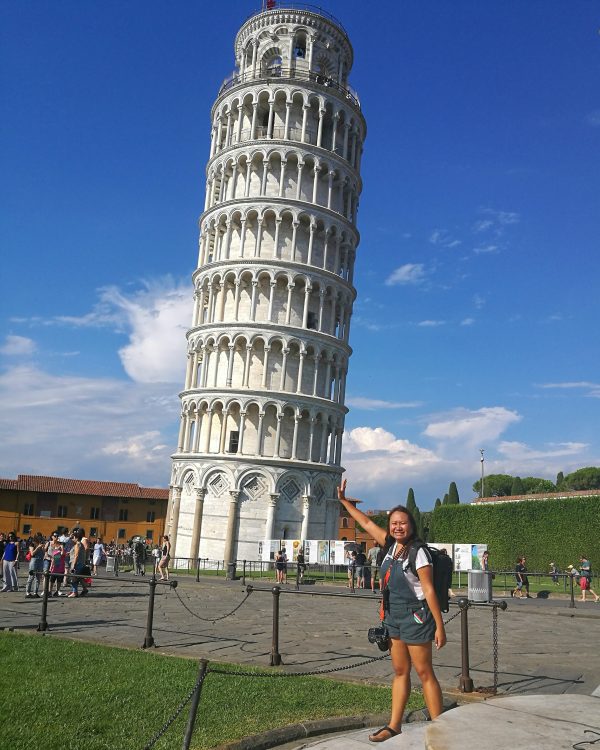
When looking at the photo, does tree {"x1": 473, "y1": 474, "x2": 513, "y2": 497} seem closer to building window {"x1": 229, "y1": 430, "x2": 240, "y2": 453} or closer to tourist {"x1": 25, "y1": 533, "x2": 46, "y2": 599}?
building window {"x1": 229, "y1": 430, "x2": 240, "y2": 453}

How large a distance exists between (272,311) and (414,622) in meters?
38.4

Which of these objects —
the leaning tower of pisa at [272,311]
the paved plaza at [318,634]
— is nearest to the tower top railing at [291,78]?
the leaning tower of pisa at [272,311]

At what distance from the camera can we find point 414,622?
6.00 metres

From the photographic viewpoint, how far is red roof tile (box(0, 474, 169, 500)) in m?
71.2

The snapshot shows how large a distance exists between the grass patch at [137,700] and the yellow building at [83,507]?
65.6 m

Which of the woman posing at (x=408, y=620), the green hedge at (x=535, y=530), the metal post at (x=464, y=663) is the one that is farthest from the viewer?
the green hedge at (x=535, y=530)

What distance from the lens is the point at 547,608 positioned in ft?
68.1

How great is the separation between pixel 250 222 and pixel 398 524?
4160 cm

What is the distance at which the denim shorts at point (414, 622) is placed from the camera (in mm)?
5965

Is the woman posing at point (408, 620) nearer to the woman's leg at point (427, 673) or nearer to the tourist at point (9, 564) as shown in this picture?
the woman's leg at point (427, 673)

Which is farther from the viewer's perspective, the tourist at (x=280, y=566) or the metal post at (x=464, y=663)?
the tourist at (x=280, y=566)

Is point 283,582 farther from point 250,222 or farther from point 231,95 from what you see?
point 231,95

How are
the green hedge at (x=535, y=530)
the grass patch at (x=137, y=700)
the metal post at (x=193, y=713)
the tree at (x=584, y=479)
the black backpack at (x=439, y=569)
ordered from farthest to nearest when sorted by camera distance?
1. the tree at (x=584, y=479)
2. the green hedge at (x=535, y=530)
3. the grass patch at (x=137, y=700)
4. the black backpack at (x=439, y=569)
5. the metal post at (x=193, y=713)

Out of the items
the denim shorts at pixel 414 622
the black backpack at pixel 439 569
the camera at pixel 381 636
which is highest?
the black backpack at pixel 439 569
